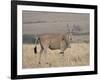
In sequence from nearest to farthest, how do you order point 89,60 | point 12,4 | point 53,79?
point 12,4 → point 53,79 → point 89,60

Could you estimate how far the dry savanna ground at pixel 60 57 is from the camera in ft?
6.53

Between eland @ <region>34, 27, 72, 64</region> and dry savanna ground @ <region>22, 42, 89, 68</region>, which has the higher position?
eland @ <region>34, 27, 72, 64</region>

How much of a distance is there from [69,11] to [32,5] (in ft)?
1.20

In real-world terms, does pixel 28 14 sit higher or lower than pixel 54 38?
higher

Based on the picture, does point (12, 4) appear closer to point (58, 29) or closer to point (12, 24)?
point (12, 24)

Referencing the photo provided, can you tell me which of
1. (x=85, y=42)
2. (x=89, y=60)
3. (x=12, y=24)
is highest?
(x=12, y=24)

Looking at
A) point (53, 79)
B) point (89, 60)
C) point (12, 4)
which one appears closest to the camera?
point (12, 4)

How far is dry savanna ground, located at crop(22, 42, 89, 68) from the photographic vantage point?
199 cm

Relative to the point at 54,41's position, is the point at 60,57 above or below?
below

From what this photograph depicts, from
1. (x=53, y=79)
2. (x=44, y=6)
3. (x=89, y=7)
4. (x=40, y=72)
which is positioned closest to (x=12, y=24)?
(x=44, y=6)

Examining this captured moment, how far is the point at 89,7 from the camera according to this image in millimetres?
2195

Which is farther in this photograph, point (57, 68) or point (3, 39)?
point (57, 68)

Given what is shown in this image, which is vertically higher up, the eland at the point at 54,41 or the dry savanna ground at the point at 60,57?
the eland at the point at 54,41

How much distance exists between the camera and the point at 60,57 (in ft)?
6.87
